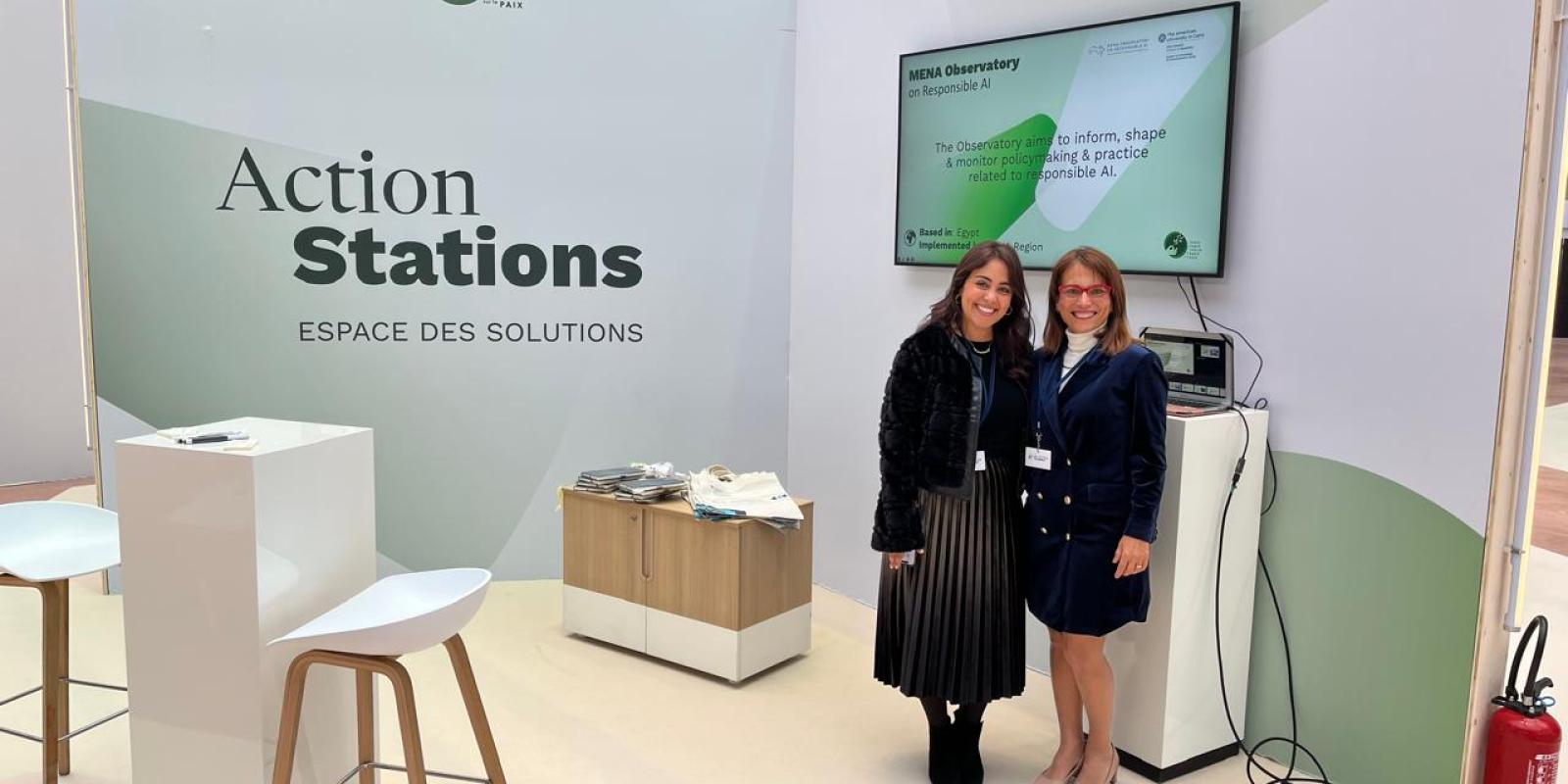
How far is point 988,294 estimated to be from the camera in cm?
314

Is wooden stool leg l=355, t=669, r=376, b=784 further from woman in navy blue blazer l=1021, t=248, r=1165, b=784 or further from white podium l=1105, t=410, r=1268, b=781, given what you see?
white podium l=1105, t=410, r=1268, b=781

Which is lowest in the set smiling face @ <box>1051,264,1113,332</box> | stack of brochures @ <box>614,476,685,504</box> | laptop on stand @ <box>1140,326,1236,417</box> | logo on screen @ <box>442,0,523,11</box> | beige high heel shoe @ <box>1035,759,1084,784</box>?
beige high heel shoe @ <box>1035,759,1084,784</box>

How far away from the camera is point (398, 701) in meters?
2.39

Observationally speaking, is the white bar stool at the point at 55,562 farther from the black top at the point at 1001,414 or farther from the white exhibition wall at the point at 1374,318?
the white exhibition wall at the point at 1374,318

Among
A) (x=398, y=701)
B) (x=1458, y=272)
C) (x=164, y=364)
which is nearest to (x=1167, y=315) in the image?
(x=1458, y=272)

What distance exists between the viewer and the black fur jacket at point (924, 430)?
317cm

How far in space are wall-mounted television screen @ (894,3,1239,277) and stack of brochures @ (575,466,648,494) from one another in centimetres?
139

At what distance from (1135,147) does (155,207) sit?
384cm

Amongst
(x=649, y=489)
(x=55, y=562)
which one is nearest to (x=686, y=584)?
(x=649, y=489)

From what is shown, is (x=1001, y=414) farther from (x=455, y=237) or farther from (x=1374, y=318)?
(x=455, y=237)

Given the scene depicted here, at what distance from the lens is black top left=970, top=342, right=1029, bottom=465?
3.21m

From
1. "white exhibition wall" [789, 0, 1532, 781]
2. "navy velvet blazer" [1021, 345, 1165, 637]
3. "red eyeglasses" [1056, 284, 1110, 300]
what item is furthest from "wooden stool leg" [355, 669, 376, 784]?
"white exhibition wall" [789, 0, 1532, 781]

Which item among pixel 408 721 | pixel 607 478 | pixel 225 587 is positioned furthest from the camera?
→ pixel 607 478

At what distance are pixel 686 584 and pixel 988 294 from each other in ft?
5.70
